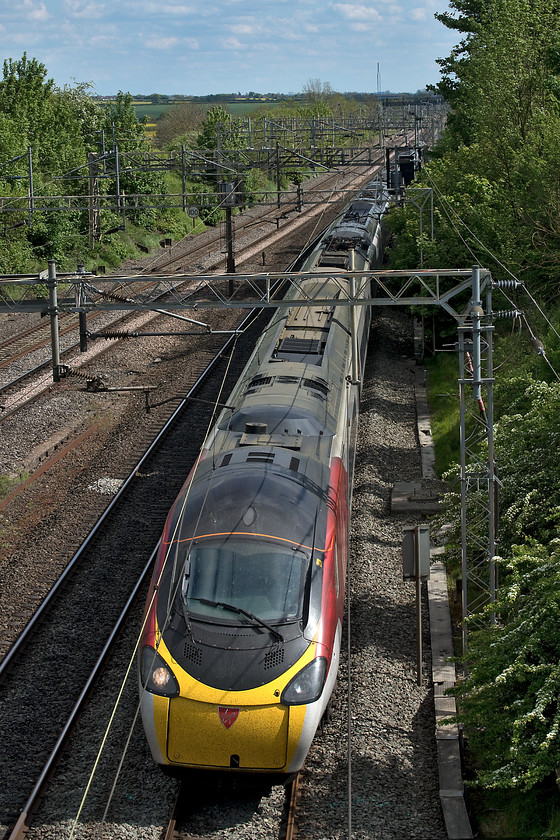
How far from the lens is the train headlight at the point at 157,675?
920cm

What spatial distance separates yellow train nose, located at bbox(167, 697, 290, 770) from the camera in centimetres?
892

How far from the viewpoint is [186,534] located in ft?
34.8

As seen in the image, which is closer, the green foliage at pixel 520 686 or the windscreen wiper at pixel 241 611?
the green foliage at pixel 520 686

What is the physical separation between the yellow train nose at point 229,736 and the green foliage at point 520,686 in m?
2.06

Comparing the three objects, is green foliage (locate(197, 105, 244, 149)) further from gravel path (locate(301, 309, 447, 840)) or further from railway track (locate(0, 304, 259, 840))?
gravel path (locate(301, 309, 447, 840))

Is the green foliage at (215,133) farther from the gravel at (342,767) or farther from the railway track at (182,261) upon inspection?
the gravel at (342,767)

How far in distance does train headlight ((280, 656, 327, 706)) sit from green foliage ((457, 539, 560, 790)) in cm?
163

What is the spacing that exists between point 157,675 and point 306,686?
1528 millimetres

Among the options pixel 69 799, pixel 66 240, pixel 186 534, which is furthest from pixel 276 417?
pixel 66 240

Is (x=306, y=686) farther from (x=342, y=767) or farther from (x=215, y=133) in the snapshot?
(x=215, y=133)

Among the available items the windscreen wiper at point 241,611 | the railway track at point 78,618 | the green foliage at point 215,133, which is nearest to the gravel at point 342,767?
the railway track at point 78,618

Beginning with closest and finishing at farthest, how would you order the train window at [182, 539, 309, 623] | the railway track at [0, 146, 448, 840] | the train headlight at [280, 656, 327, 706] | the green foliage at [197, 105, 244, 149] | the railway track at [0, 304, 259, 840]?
the train headlight at [280, 656, 327, 706] < the railway track at [0, 146, 448, 840] < the train window at [182, 539, 309, 623] < the railway track at [0, 304, 259, 840] < the green foliage at [197, 105, 244, 149]

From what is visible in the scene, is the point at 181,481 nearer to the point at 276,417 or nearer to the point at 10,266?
the point at 276,417

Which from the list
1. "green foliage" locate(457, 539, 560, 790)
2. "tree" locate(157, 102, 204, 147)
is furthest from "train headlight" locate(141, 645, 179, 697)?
"tree" locate(157, 102, 204, 147)
